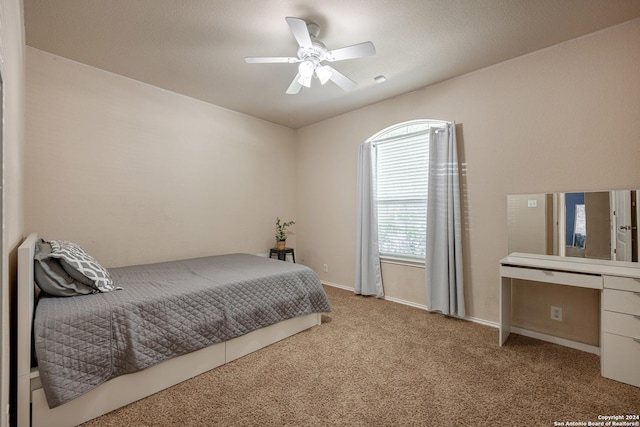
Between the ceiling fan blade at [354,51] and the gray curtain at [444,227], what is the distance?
142 centimetres

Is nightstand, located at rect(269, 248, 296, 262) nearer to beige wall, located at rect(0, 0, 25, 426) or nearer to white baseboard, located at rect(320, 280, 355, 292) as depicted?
white baseboard, located at rect(320, 280, 355, 292)

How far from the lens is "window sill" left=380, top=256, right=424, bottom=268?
→ 3402mm

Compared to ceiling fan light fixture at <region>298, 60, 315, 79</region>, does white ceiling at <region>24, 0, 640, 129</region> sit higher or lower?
higher

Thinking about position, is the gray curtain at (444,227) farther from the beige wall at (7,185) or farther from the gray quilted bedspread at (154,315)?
the beige wall at (7,185)

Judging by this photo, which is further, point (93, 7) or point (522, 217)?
point (522, 217)

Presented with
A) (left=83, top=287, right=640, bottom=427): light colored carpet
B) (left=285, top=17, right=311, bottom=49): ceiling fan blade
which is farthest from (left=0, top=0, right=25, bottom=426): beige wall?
(left=285, top=17, right=311, bottom=49): ceiling fan blade

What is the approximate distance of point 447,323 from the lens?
114 inches

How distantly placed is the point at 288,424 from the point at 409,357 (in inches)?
44.1

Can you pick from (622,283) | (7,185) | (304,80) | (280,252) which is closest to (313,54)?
(304,80)

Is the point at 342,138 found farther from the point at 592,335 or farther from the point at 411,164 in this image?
the point at 592,335

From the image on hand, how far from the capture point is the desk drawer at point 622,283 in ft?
6.06

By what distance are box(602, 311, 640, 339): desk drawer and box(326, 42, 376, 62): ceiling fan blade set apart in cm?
244

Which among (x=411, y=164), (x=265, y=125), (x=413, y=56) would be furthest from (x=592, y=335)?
(x=265, y=125)

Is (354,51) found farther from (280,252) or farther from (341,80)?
(280,252)
